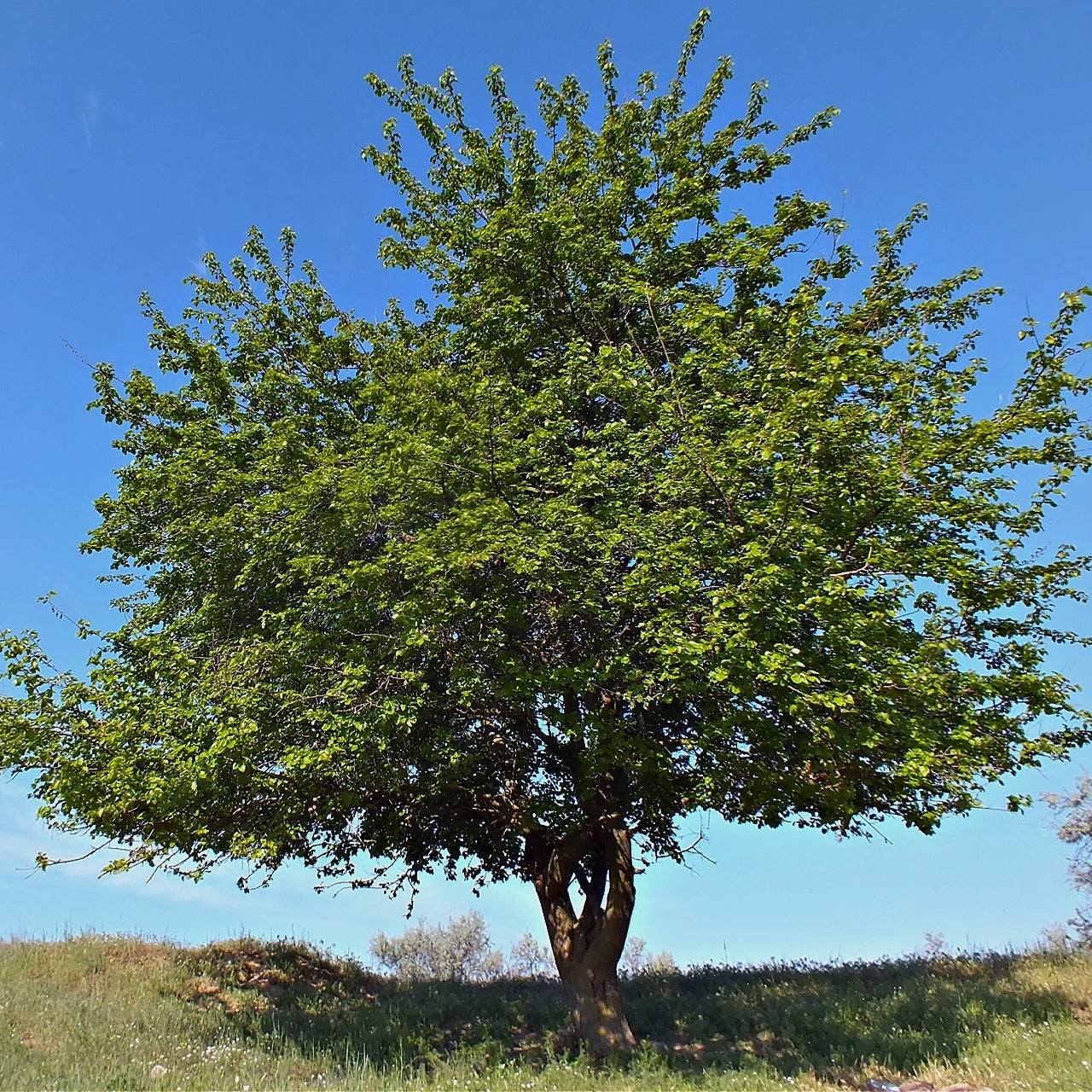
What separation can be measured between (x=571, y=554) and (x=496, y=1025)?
36.1 ft

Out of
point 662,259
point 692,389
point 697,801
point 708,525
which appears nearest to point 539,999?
point 697,801

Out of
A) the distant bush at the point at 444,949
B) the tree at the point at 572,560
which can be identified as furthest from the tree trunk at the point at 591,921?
the distant bush at the point at 444,949

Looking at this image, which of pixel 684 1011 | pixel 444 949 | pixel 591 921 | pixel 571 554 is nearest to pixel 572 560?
pixel 571 554

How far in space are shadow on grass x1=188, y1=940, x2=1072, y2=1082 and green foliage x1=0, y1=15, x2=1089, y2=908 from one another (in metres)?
3.30

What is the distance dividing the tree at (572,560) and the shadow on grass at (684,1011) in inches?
101

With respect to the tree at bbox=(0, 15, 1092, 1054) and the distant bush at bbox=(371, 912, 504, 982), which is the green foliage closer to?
the tree at bbox=(0, 15, 1092, 1054)

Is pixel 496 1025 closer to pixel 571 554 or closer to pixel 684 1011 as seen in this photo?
pixel 684 1011

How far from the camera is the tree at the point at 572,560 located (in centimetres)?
973

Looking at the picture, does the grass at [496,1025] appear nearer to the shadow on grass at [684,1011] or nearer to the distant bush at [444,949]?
the shadow on grass at [684,1011]

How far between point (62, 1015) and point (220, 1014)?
264 cm

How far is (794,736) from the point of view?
10.9 m

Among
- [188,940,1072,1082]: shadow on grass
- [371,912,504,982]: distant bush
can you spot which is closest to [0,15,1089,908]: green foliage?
[188,940,1072,1082]: shadow on grass

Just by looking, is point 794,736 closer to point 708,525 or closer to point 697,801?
point 697,801

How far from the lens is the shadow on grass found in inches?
488
